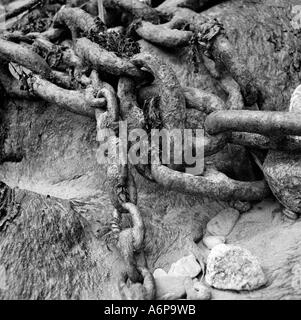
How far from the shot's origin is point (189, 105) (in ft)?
10.7

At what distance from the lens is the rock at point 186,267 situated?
2.69 meters

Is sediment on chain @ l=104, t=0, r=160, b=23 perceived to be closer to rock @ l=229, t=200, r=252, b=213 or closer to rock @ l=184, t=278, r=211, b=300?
rock @ l=229, t=200, r=252, b=213

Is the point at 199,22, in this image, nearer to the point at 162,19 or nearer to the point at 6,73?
the point at 162,19

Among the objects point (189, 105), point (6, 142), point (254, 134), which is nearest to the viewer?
point (254, 134)

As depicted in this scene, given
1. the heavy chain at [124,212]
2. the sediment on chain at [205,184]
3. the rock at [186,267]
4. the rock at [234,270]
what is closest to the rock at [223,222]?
the sediment on chain at [205,184]

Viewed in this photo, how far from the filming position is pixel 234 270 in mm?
2475

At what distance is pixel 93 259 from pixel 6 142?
149cm

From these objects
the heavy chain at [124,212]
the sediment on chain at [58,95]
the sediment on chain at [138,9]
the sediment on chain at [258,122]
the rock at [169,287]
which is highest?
the sediment on chain at [138,9]

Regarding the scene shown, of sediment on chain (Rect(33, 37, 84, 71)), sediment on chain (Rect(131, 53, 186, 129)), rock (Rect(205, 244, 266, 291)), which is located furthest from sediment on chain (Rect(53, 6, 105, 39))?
rock (Rect(205, 244, 266, 291))

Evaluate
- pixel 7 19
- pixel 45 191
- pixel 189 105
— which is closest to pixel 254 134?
pixel 189 105

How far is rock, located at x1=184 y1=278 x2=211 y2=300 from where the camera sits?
2.48 m

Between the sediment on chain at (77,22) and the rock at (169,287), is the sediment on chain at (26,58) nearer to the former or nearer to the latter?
the sediment on chain at (77,22)

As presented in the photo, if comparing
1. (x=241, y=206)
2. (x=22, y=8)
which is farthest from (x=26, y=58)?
(x=241, y=206)

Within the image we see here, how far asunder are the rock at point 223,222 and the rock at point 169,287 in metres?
0.53
